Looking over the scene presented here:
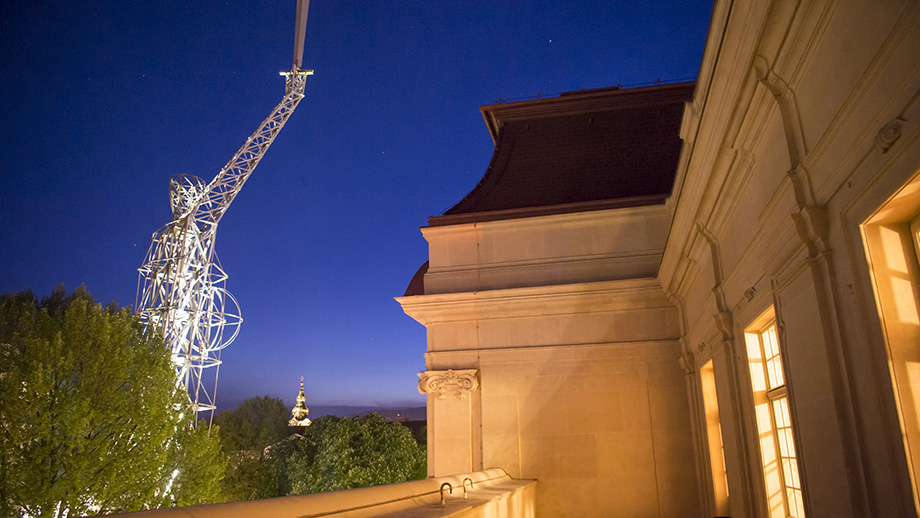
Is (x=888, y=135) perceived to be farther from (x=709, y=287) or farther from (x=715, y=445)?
(x=715, y=445)

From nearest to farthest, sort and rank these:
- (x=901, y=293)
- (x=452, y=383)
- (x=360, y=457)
Answer: (x=901, y=293) < (x=452, y=383) < (x=360, y=457)

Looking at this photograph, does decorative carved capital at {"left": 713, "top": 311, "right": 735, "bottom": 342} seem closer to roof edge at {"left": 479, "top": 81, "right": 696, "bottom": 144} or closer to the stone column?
the stone column

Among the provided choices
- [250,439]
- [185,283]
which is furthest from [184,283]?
[250,439]

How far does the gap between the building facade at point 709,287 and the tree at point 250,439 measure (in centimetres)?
4398

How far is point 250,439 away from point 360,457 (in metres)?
23.0

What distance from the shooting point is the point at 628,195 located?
48.5ft

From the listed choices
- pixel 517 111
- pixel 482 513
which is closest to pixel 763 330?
pixel 482 513

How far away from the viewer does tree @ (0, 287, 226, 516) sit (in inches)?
1009

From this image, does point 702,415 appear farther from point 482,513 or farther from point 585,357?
point 482,513

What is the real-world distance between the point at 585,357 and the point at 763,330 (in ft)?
21.5

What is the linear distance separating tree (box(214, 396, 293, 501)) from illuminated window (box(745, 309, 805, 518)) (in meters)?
50.8

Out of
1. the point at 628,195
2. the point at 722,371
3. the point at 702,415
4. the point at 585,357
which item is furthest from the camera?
the point at 628,195

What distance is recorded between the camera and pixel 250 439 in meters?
69.0

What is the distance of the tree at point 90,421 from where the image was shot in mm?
25625
